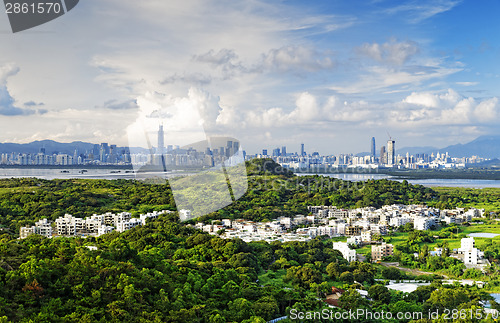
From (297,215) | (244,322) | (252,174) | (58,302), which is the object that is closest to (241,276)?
(244,322)

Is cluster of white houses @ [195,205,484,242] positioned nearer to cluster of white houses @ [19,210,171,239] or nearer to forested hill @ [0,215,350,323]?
cluster of white houses @ [19,210,171,239]

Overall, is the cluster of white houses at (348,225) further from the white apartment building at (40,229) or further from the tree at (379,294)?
the white apartment building at (40,229)

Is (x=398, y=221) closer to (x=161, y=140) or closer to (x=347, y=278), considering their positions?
(x=347, y=278)

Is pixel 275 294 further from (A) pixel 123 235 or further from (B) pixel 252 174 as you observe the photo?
(B) pixel 252 174

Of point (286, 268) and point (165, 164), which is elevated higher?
point (165, 164)

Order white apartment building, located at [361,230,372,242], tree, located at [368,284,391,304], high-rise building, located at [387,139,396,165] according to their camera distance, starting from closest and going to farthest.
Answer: tree, located at [368,284,391,304], white apartment building, located at [361,230,372,242], high-rise building, located at [387,139,396,165]

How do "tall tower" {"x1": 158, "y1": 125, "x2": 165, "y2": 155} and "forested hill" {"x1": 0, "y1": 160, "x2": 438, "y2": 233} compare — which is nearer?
"tall tower" {"x1": 158, "y1": 125, "x2": 165, "y2": 155}

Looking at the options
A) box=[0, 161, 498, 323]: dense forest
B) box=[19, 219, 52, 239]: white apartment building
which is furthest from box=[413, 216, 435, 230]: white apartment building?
box=[19, 219, 52, 239]: white apartment building
